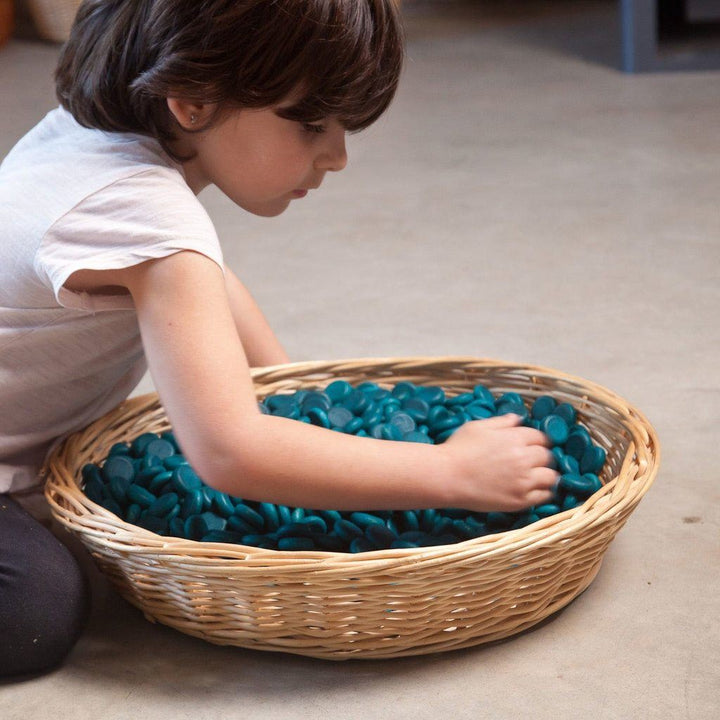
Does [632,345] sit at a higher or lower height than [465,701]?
lower

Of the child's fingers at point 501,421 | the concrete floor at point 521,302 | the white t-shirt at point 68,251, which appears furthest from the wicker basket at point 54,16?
the child's fingers at point 501,421

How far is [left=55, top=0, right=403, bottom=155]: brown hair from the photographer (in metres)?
0.92

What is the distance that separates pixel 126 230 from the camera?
0.95 metres

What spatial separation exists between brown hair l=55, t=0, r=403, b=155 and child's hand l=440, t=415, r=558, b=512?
308 millimetres

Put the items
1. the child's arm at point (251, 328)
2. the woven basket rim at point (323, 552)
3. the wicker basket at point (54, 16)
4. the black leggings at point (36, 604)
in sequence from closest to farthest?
the woven basket rim at point (323, 552)
the black leggings at point (36, 604)
the child's arm at point (251, 328)
the wicker basket at point (54, 16)

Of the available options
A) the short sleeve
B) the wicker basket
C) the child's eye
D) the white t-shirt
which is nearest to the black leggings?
the white t-shirt

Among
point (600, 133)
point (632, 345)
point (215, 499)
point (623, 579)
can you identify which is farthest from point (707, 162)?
point (215, 499)

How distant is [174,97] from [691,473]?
74 cm

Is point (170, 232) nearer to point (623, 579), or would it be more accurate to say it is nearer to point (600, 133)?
point (623, 579)

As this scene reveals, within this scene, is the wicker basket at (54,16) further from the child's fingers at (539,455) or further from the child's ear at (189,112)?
the child's fingers at (539,455)

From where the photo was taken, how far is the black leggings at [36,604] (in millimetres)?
1007

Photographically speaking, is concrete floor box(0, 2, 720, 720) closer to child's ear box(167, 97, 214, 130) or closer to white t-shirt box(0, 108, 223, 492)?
white t-shirt box(0, 108, 223, 492)

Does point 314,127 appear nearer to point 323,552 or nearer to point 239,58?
point 239,58

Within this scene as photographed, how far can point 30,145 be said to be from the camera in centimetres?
112
